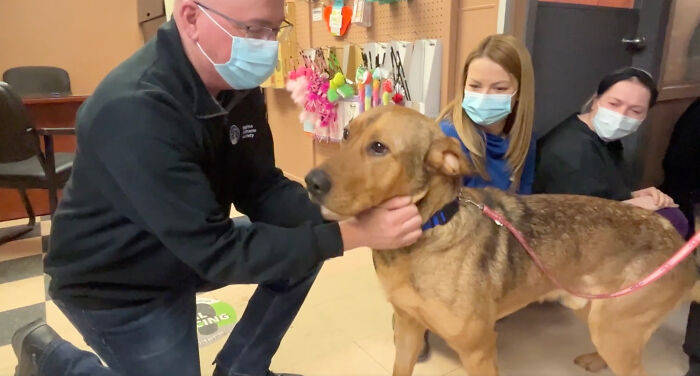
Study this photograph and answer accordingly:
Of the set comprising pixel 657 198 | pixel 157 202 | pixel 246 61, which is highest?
pixel 246 61

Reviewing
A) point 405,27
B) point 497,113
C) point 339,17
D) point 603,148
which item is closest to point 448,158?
point 497,113

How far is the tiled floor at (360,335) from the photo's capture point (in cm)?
209

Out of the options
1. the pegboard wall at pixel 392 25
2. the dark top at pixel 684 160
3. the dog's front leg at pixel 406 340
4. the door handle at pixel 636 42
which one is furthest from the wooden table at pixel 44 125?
the dark top at pixel 684 160

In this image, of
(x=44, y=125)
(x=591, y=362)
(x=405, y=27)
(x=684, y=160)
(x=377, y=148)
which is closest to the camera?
(x=377, y=148)

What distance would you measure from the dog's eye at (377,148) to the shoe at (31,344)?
131cm

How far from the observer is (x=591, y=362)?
2.06 m

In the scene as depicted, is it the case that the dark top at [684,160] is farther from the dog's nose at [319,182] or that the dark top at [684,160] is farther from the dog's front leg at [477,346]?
the dog's nose at [319,182]

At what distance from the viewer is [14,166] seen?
10.7 ft

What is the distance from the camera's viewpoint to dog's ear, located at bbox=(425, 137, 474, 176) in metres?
1.32

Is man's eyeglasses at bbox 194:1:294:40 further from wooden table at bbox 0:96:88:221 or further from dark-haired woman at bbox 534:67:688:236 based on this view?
wooden table at bbox 0:96:88:221

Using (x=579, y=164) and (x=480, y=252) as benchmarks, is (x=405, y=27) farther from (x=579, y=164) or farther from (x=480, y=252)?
(x=480, y=252)

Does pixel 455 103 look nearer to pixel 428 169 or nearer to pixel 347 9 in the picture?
pixel 428 169

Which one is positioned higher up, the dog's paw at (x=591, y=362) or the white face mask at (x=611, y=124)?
the white face mask at (x=611, y=124)

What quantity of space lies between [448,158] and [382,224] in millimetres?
253
